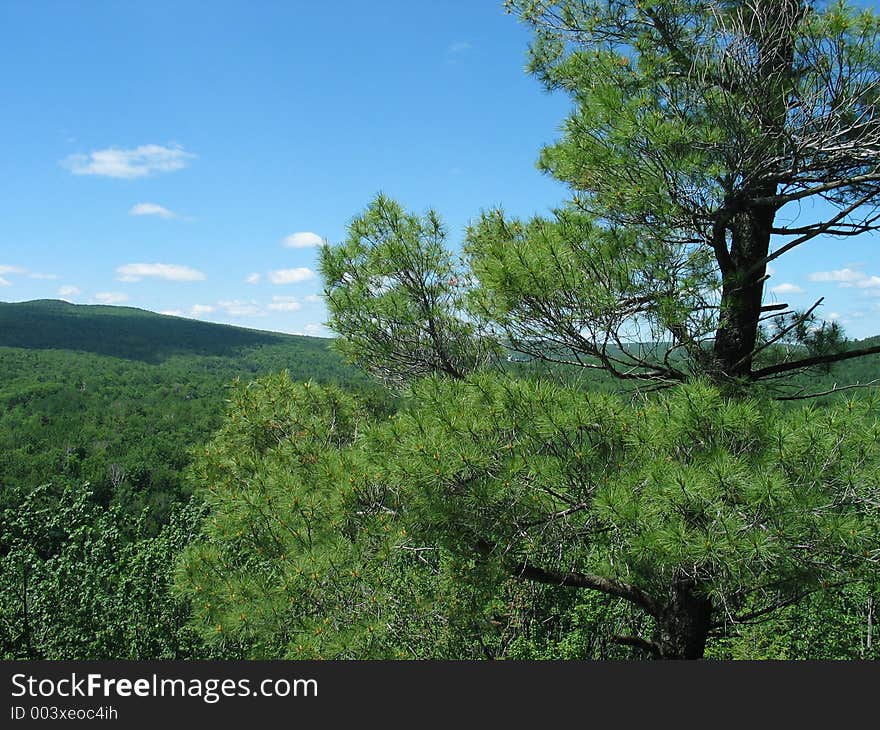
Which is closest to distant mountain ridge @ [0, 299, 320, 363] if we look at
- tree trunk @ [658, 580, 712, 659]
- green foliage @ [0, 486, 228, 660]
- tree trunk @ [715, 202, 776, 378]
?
green foliage @ [0, 486, 228, 660]

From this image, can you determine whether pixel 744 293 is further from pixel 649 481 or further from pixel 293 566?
pixel 293 566

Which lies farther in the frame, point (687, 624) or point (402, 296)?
point (402, 296)

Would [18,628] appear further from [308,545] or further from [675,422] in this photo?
[675,422]

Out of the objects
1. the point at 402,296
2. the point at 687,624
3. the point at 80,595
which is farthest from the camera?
the point at 80,595

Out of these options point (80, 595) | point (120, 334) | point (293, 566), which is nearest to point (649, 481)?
point (293, 566)

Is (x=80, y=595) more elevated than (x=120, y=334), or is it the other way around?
(x=120, y=334)

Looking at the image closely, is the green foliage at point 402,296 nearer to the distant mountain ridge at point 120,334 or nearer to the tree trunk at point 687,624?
the tree trunk at point 687,624

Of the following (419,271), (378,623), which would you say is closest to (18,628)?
(378,623)

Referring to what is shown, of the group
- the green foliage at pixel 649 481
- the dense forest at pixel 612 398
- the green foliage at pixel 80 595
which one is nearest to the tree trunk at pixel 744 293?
the dense forest at pixel 612 398

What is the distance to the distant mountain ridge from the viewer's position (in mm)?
81500

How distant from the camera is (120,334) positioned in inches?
3590

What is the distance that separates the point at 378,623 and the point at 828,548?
88.3 inches

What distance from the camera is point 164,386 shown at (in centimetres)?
5728

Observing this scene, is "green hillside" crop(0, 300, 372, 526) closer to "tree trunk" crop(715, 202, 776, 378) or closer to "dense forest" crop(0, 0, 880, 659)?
"dense forest" crop(0, 0, 880, 659)
